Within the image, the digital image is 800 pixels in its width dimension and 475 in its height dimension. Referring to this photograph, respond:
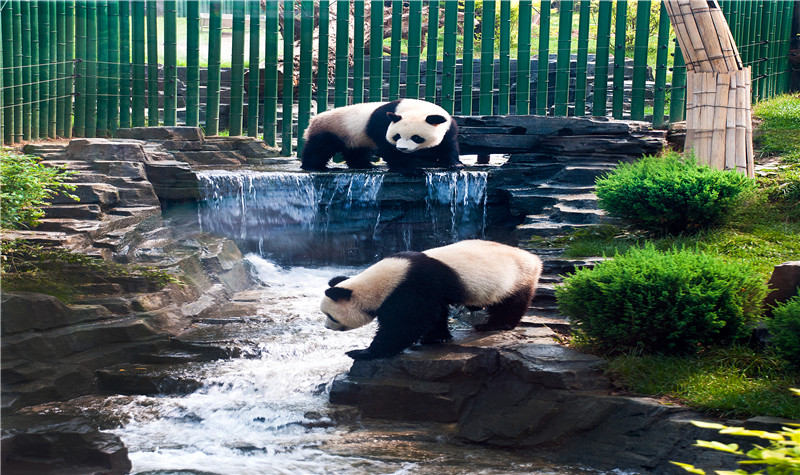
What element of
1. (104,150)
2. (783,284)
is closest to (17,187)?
(104,150)

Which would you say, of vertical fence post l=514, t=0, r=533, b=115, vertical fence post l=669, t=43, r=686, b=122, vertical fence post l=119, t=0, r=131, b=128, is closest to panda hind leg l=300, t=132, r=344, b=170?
vertical fence post l=514, t=0, r=533, b=115

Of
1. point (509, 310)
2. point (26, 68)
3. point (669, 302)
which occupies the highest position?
point (26, 68)

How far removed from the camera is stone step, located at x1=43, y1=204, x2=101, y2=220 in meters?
6.91

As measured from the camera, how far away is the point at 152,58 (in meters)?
10.7

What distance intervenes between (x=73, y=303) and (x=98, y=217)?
168 cm

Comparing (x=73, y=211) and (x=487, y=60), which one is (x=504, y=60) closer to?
(x=487, y=60)

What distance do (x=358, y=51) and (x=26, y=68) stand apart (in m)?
4.41

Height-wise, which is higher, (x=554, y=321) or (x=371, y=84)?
(x=371, y=84)

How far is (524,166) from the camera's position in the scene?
28.0 ft

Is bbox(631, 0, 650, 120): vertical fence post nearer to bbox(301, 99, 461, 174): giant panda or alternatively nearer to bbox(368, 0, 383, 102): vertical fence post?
bbox(301, 99, 461, 174): giant panda

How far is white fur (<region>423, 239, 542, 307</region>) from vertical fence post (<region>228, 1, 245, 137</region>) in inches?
256

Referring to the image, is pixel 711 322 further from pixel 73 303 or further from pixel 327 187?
pixel 327 187

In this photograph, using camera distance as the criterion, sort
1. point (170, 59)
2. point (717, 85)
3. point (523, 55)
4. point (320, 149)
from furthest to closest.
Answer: point (170, 59) → point (523, 55) → point (320, 149) → point (717, 85)

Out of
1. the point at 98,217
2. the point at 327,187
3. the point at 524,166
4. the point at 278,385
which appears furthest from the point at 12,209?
the point at 524,166
